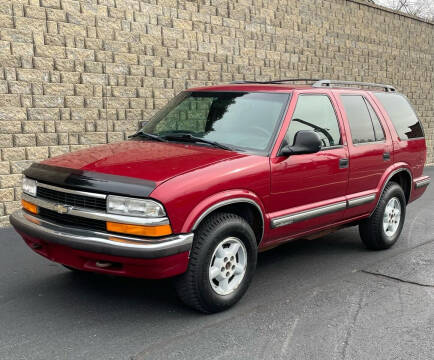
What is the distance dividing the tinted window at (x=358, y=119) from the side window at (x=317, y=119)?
29 centimetres

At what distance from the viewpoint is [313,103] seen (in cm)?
538

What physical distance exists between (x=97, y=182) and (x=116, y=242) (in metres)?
0.48

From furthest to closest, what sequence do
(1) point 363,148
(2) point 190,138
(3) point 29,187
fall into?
1. (1) point 363,148
2. (2) point 190,138
3. (3) point 29,187

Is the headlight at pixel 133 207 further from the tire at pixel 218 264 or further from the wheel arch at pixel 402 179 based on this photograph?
the wheel arch at pixel 402 179

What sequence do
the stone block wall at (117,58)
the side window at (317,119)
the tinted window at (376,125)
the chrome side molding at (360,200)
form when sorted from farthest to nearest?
the stone block wall at (117,58)
the tinted window at (376,125)
the chrome side molding at (360,200)
the side window at (317,119)

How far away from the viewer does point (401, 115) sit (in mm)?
6781

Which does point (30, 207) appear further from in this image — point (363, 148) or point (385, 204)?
point (385, 204)

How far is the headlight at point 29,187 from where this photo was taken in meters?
4.49

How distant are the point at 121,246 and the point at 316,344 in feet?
5.16

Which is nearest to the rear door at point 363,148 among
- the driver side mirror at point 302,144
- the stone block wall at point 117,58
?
the driver side mirror at point 302,144

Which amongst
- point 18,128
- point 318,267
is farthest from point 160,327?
point 18,128

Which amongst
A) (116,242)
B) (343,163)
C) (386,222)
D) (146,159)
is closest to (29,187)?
(146,159)

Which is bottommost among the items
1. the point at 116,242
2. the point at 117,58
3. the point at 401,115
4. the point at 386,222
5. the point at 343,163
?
the point at 386,222

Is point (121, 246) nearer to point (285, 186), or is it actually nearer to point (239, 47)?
point (285, 186)
